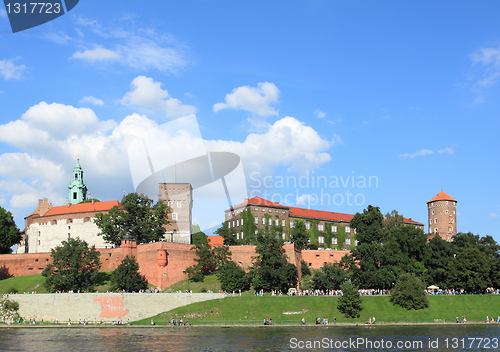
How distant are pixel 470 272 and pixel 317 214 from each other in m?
37.2

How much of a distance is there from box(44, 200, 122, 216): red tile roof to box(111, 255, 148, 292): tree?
102 feet

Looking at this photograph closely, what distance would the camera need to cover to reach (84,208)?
9369cm

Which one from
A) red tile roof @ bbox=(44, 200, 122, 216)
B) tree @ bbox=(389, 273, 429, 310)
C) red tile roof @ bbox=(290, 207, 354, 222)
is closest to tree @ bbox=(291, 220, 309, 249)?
red tile roof @ bbox=(290, 207, 354, 222)

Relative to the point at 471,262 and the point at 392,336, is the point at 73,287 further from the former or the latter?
the point at 471,262

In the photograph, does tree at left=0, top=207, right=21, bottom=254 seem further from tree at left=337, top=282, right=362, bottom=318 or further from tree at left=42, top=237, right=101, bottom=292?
tree at left=337, top=282, right=362, bottom=318

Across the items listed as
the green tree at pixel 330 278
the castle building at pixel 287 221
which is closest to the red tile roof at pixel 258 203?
the castle building at pixel 287 221

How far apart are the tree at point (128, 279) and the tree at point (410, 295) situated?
2722cm

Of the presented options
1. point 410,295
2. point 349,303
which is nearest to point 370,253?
point 410,295

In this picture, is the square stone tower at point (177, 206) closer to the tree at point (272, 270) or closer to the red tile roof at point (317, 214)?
the red tile roof at point (317, 214)

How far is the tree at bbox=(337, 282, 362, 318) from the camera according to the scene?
5450 cm

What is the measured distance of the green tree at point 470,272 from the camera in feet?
210

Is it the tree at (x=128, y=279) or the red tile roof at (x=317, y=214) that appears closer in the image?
the tree at (x=128, y=279)

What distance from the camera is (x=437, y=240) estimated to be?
235 feet

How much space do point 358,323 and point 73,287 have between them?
30670 millimetres
